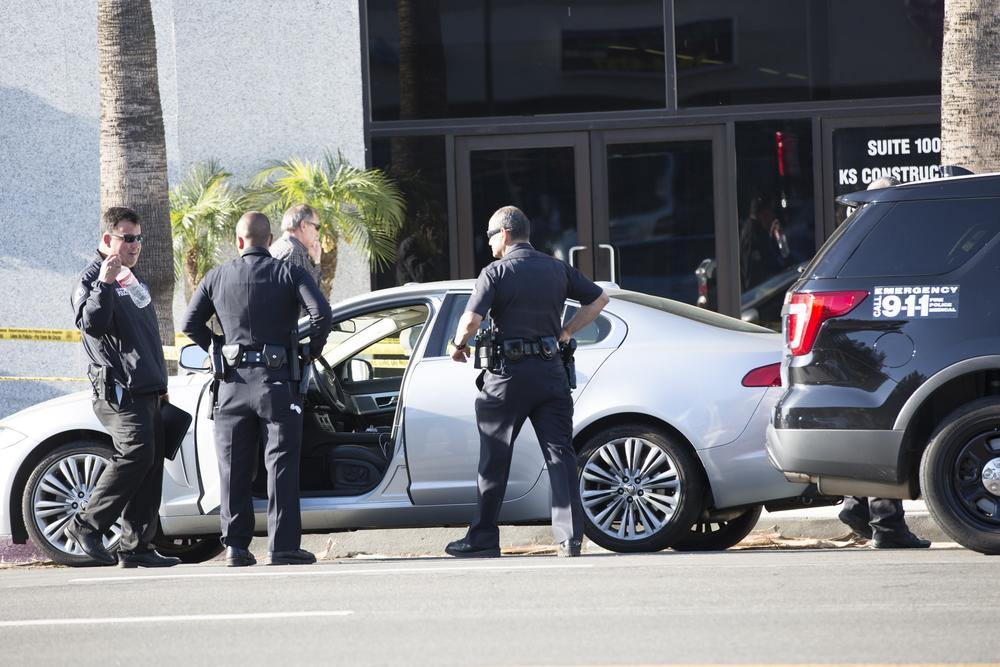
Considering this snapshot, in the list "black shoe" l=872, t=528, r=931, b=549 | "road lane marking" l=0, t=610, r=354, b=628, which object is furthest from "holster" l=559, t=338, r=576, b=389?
"road lane marking" l=0, t=610, r=354, b=628

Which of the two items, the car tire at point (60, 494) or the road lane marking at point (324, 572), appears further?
the car tire at point (60, 494)

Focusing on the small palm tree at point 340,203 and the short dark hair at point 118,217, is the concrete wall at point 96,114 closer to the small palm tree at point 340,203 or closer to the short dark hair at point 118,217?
the small palm tree at point 340,203

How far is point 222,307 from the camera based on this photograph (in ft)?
26.6

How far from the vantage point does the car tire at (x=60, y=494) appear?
8.54m

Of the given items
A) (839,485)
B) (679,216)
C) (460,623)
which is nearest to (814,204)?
(679,216)

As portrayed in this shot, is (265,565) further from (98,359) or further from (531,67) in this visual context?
(531,67)

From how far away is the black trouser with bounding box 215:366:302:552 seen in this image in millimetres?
7980

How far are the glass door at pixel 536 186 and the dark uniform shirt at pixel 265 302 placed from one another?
6.39 meters

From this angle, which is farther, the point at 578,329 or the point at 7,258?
the point at 7,258

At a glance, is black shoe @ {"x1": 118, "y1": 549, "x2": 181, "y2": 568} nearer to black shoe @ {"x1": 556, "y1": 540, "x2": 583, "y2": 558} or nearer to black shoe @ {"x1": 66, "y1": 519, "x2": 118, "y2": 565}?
black shoe @ {"x1": 66, "y1": 519, "x2": 118, "y2": 565}

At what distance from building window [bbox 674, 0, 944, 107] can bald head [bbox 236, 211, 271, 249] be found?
264 inches

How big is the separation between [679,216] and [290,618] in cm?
864

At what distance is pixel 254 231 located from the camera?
26.7ft

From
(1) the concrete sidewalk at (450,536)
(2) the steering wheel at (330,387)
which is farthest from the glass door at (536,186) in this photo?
(2) the steering wheel at (330,387)
